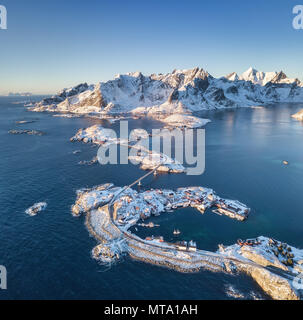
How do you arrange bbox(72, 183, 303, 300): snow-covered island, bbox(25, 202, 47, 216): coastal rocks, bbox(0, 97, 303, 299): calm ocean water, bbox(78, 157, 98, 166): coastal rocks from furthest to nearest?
bbox(78, 157, 98, 166): coastal rocks, bbox(25, 202, 47, 216): coastal rocks, bbox(72, 183, 303, 300): snow-covered island, bbox(0, 97, 303, 299): calm ocean water

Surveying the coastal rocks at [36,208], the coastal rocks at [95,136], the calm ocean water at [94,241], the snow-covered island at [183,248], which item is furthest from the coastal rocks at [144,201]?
the coastal rocks at [95,136]

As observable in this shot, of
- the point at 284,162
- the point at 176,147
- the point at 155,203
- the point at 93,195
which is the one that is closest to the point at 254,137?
the point at 284,162

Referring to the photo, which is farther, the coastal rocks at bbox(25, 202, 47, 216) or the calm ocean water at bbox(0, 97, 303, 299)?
the coastal rocks at bbox(25, 202, 47, 216)

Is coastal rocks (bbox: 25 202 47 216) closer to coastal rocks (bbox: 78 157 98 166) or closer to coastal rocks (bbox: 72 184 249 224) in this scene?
coastal rocks (bbox: 72 184 249 224)

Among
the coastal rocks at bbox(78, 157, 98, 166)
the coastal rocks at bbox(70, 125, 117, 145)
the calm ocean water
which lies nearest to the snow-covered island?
the calm ocean water

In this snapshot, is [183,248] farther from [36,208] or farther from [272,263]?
[36,208]
